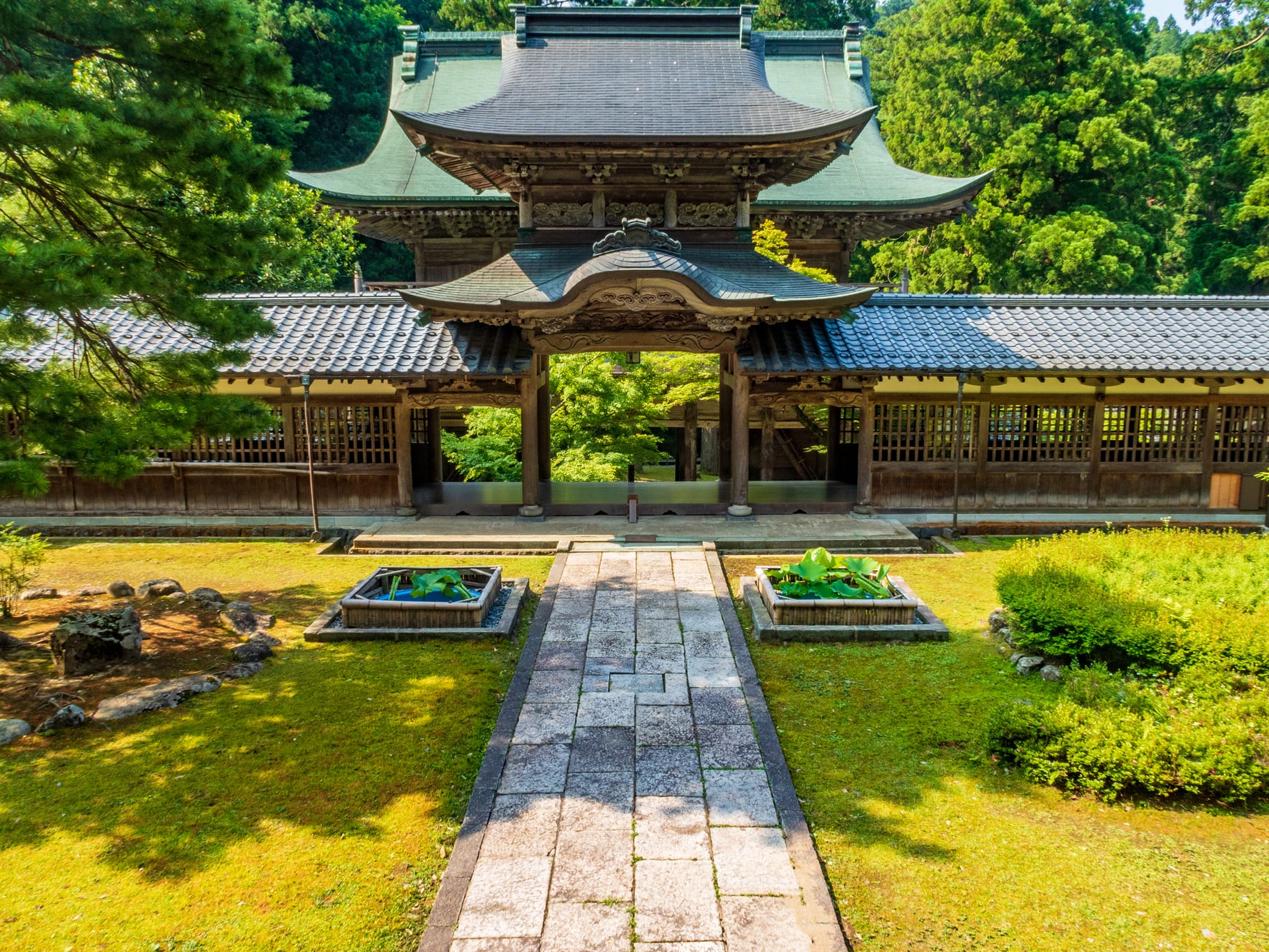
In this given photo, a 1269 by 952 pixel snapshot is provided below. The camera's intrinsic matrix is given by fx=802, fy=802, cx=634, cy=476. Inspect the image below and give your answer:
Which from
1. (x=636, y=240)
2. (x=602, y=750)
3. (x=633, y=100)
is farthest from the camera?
(x=633, y=100)

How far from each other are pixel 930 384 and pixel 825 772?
9.46m

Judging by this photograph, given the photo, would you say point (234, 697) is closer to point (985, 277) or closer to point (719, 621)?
point (719, 621)

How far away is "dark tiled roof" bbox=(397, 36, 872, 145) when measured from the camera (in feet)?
41.8

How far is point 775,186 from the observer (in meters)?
18.5

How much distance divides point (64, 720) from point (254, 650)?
5.87 ft

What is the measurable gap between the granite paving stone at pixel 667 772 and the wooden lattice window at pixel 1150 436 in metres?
11.5

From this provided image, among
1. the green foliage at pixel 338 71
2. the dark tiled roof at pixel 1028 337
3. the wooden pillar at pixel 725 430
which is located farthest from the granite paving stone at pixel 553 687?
the green foliage at pixel 338 71

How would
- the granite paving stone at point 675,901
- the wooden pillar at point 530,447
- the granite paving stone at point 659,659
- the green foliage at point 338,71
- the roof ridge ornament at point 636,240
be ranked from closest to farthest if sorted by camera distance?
the granite paving stone at point 675,901
the granite paving stone at point 659,659
the roof ridge ornament at point 636,240
the wooden pillar at point 530,447
the green foliage at point 338,71

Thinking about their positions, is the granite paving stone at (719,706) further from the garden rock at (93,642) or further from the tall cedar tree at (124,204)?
the garden rock at (93,642)

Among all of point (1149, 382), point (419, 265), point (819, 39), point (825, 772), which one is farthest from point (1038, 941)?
point (819, 39)

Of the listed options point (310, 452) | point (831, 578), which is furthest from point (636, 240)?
point (831, 578)

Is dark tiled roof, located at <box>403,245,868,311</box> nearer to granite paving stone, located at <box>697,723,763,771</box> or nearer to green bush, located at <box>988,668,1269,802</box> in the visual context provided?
granite paving stone, located at <box>697,723,763,771</box>

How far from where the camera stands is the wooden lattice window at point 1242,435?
46.4 feet

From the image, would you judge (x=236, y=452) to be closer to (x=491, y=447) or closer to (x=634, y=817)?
(x=491, y=447)
